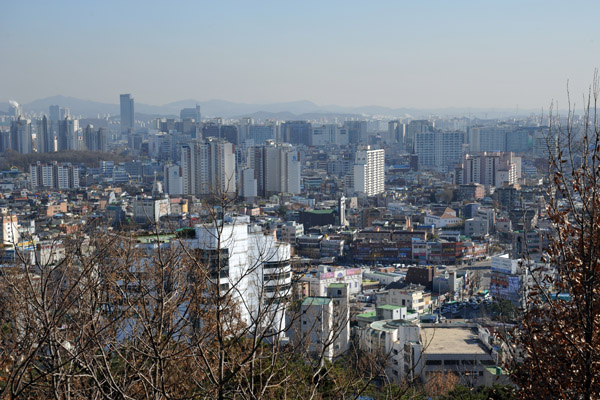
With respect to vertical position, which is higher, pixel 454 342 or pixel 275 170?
pixel 275 170

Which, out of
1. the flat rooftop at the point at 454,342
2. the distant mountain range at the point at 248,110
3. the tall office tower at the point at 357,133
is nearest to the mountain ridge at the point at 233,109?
the distant mountain range at the point at 248,110

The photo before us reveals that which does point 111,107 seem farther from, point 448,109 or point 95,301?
point 95,301

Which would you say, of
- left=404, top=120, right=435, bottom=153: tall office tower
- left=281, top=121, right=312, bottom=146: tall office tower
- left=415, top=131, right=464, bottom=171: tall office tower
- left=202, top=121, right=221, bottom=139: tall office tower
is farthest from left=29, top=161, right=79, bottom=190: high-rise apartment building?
left=404, top=120, right=435, bottom=153: tall office tower

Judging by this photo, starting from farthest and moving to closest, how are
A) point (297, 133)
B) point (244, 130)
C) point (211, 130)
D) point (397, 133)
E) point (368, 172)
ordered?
point (397, 133) → point (297, 133) → point (244, 130) → point (211, 130) → point (368, 172)

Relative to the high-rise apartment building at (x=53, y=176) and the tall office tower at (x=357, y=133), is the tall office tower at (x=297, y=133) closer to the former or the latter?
the tall office tower at (x=357, y=133)

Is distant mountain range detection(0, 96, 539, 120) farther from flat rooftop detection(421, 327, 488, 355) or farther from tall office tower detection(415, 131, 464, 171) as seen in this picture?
flat rooftop detection(421, 327, 488, 355)

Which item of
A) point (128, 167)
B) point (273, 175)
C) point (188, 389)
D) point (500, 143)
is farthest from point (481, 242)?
point (500, 143)

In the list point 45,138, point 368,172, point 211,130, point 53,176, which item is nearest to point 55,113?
point 45,138

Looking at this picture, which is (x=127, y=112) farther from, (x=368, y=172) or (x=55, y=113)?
(x=368, y=172)
